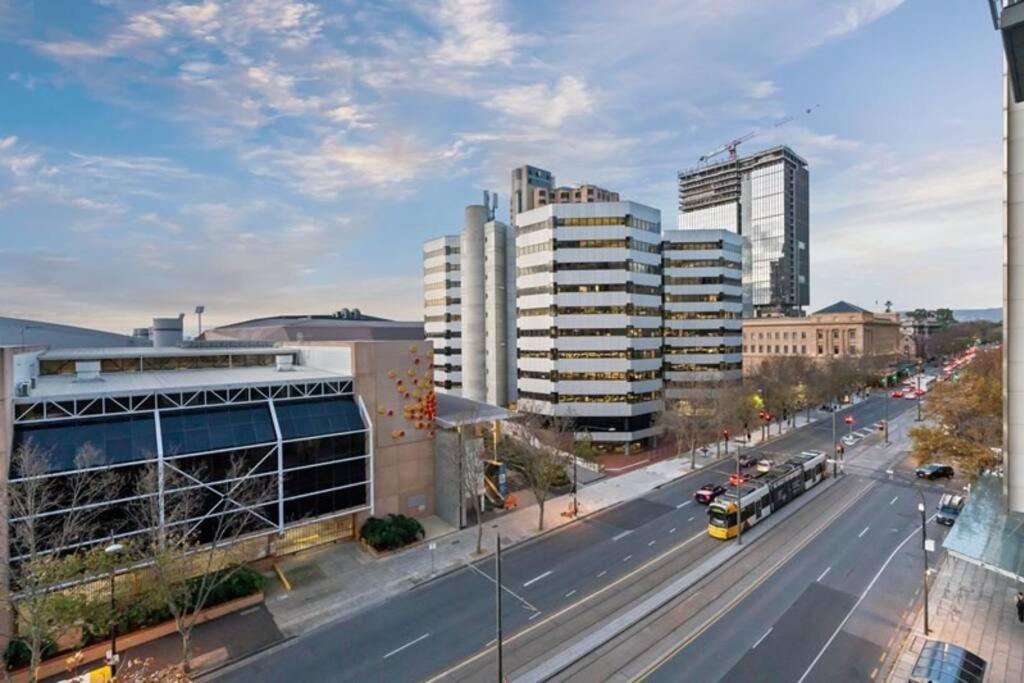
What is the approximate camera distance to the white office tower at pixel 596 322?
59.2 metres

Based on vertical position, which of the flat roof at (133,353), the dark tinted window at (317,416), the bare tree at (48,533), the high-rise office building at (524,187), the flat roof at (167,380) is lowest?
the bare tree at (48,533)

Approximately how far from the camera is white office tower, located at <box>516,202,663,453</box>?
59.2 metres

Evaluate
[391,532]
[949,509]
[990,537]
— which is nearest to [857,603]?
[990,537]

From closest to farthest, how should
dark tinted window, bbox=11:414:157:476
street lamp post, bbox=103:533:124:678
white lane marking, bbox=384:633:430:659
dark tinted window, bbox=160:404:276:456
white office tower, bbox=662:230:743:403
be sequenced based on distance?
1. street lamp post, bbox=103:533:124:678
2. white lane marking, bbox=384:633:430:659
3. dark tinted window, bbox=11:414:157:476
4. dark tinted window, bbox=160:404:276:456
5. white office tower, bbox=662:230:743:403

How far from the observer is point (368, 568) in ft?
99.2

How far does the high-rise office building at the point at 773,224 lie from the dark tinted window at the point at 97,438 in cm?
17634

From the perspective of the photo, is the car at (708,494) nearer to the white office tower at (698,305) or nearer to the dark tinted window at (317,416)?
the dark tinted window at (317,416)

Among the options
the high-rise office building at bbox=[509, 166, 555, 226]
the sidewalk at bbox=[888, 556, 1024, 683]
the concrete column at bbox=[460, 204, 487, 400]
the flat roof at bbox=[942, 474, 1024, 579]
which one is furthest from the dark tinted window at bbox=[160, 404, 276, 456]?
the high-rise office building at bbox=[509, 166, 555, 226]

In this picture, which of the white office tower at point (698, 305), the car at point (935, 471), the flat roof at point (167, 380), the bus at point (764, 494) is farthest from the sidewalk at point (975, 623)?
the white office tower at point (698, 305)

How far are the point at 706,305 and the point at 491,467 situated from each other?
4600cm

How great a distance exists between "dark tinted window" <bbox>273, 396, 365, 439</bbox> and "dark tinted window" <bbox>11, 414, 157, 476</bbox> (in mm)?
6973

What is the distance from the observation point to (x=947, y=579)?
28.0m

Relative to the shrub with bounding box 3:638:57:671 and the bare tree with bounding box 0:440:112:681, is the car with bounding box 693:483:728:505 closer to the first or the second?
the bare tree with bounding box 0:440:112:681

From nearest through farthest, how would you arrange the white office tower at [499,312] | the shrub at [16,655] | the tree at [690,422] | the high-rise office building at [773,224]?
the shrub at [16,655], the tree at [690,422], the white office tower at [499,312], the high-rise office building at [773,224]
